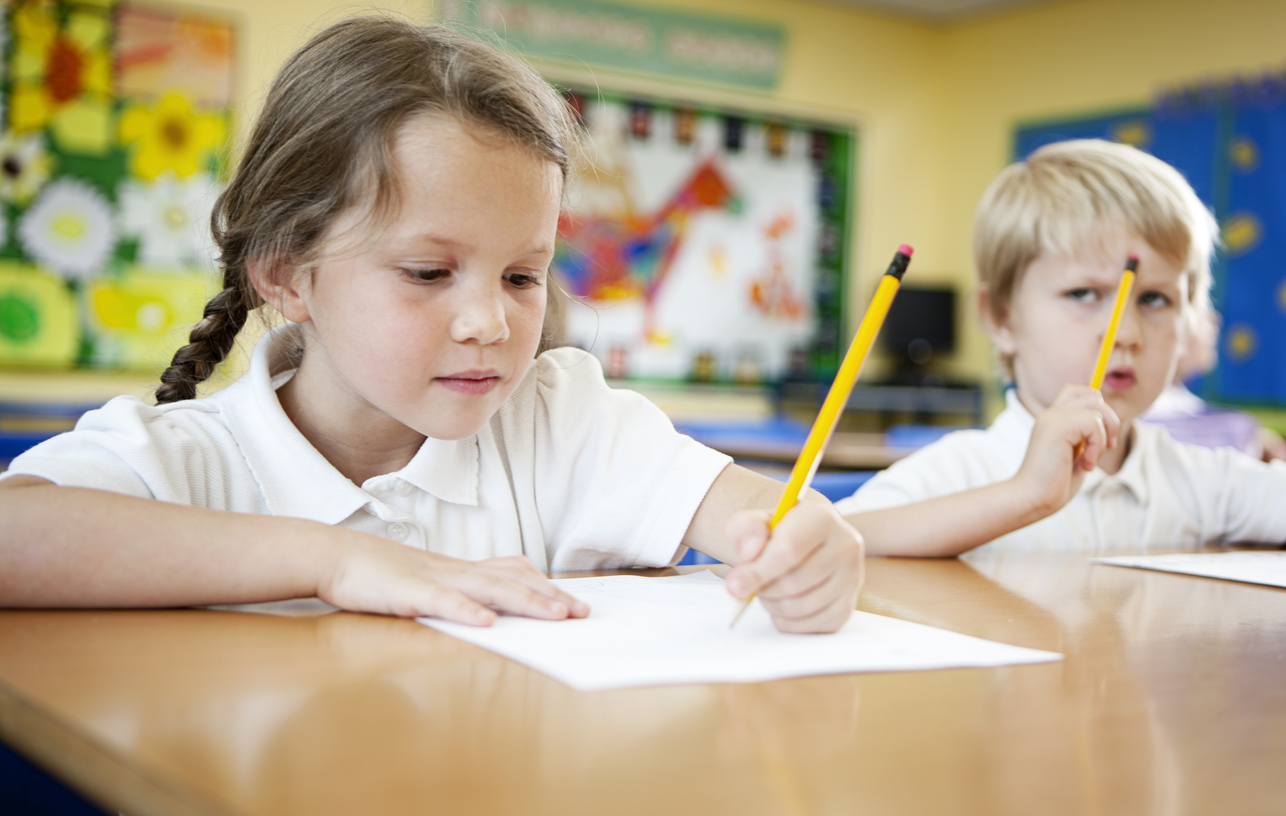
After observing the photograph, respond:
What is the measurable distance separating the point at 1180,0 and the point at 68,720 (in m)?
6.18

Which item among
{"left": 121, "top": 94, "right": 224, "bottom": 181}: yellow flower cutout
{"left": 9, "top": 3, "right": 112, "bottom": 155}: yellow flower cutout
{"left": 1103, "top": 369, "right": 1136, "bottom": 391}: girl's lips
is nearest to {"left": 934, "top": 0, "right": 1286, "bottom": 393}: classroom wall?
{"left": 121, "top": 94, "right": 224, "bottom": 181}: yellow flower cutout

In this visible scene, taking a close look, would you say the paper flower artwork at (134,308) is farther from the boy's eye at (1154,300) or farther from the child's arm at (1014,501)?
the child's arm at (1014,501)

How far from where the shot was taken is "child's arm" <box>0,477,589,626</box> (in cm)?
68

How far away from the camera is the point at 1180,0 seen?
221 inches

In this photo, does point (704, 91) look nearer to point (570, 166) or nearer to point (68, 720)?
point (570, 166)

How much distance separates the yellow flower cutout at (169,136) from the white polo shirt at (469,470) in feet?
12.9

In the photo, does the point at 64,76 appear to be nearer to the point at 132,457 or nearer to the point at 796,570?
the point at 132,457

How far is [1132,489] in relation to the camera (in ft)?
4.75

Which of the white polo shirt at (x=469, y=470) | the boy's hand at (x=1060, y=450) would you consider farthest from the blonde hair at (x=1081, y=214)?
the white polo shirt at (x=469, y=470)

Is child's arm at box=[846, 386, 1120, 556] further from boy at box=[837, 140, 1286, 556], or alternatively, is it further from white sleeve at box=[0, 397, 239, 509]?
white sleeve at box=[0, 397, 239, 509]

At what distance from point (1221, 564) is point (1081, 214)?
1.70 ft

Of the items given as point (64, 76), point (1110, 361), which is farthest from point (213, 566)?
point (64, 76)

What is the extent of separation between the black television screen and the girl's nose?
569 cm

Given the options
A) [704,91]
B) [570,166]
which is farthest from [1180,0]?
[570,166]
